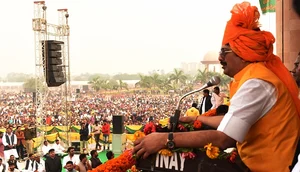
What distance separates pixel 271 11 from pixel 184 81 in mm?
14065

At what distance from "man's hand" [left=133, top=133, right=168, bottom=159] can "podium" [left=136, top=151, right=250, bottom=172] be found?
2cm

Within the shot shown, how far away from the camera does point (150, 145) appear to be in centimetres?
128

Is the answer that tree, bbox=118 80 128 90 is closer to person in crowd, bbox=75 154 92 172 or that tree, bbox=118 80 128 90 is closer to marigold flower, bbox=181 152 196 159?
person in crowd, bbox=75 154 92 172

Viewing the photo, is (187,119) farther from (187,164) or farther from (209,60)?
(209,60)

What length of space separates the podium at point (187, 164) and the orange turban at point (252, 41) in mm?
291

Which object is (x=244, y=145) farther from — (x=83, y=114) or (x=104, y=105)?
(x=104, y=105)

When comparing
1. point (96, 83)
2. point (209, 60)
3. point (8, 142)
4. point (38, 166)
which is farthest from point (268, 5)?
point (96, 83)

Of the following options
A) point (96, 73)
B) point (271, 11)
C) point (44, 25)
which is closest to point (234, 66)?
point (271, 11)

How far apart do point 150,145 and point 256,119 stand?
0.96 ft

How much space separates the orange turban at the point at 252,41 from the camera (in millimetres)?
1332

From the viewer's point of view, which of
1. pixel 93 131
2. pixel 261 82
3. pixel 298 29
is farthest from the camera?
pixel 93 131

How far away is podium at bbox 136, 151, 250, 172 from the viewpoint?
1.20 m

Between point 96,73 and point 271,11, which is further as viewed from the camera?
point 96,73

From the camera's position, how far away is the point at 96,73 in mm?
25172
